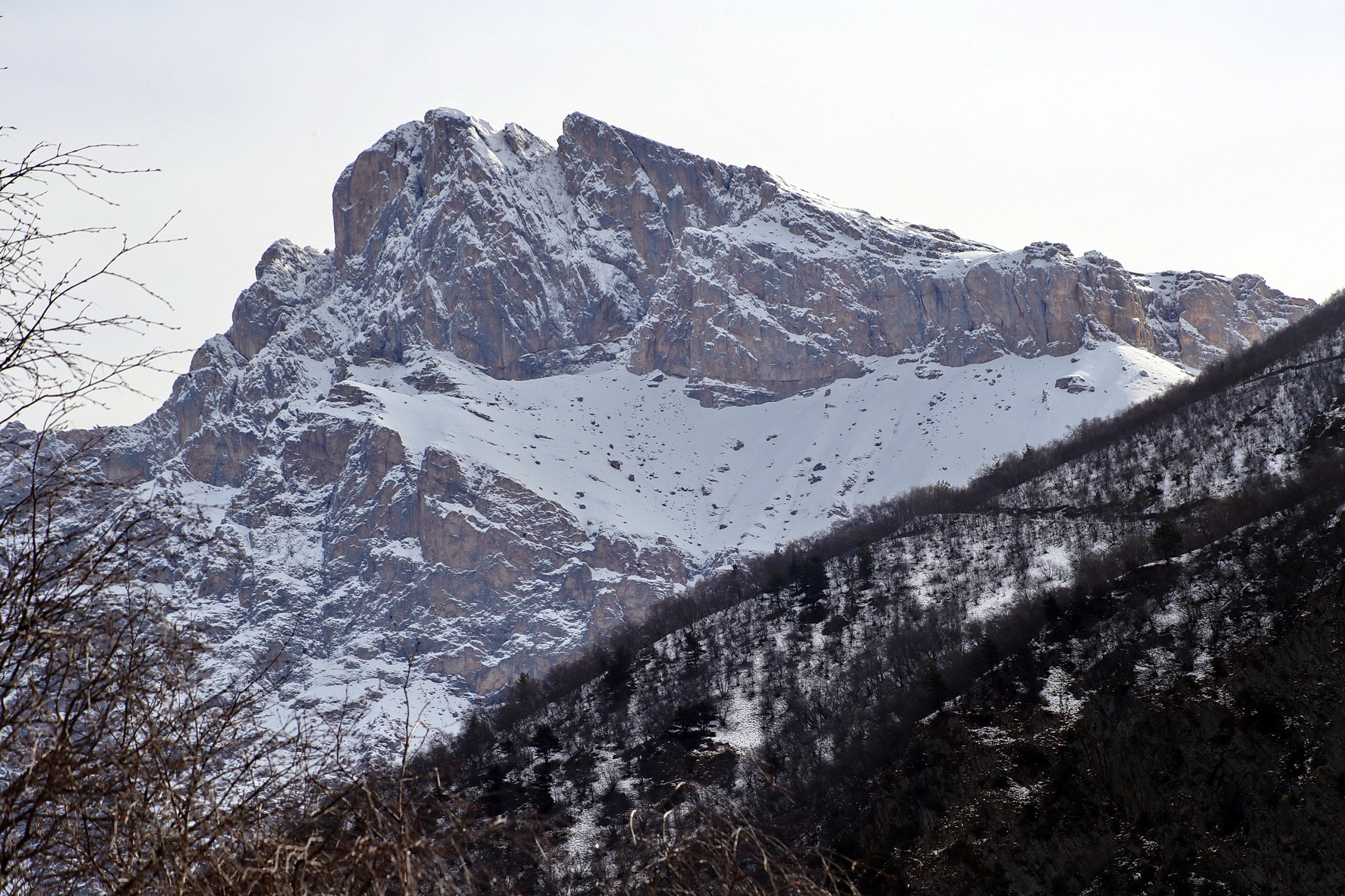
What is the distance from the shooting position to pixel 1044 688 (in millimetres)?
63750

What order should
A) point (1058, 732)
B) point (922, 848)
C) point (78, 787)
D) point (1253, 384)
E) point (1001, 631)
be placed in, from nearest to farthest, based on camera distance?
point (78, 787) → point (922, 848) → point (1058, 732) → point (1001, 631) → point (1253, 384)

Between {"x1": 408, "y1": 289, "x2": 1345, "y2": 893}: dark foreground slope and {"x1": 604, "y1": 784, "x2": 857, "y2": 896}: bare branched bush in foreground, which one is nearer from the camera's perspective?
{"x1": 604, "y1": 784, "x2": 857, "y2": 896}: bare branched bush in foreground

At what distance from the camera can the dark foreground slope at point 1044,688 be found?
153ft

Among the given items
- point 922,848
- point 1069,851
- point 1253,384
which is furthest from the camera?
point 1253,384

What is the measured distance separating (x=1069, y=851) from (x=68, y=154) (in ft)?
168

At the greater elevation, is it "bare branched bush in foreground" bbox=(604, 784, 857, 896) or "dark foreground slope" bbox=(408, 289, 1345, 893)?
"bare branched bush in foreground" bbox=(604, 784, 857, 896)

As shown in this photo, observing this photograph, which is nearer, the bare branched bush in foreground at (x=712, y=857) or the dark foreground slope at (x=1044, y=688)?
the bare branched bush in foreground at (x=712, y=857)

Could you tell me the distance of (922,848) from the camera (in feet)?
174

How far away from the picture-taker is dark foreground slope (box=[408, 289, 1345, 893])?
46781 mm

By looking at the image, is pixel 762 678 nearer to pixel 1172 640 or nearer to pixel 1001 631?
pixel 1001 631

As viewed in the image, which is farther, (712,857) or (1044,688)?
(1044,688)

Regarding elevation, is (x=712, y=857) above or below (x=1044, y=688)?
above

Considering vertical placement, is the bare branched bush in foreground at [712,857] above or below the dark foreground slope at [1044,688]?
above

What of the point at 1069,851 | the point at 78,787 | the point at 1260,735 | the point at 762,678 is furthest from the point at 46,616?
the point at 762,678
